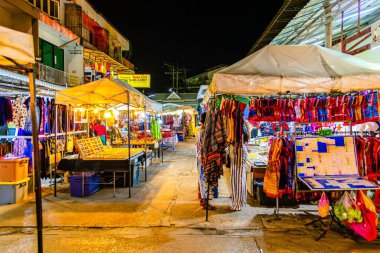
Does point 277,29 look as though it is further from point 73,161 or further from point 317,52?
point 73,161

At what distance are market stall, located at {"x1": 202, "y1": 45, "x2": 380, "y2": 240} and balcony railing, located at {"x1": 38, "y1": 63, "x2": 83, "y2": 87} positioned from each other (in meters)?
14.4

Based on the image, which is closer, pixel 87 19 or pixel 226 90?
pixel 226 90

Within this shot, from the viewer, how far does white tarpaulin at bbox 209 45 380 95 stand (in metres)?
5.45

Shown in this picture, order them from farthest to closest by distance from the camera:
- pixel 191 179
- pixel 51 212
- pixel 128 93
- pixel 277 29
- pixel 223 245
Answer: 1. pixel 277 29
2. pixel 191 179
3. pixel 128 93
4. pixel 51 212
5. pixel 223 245

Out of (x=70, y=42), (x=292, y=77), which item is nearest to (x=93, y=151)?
(x=292, y=77)

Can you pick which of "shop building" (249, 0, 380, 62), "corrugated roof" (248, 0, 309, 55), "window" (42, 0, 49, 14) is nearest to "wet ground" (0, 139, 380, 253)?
"shop building" (249, 0, 380, 62)

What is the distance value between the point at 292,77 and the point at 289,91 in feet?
0.93

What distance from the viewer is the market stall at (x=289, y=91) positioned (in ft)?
17.9

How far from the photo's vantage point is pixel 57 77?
62.4 feet

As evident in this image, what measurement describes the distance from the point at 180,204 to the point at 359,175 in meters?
4.06

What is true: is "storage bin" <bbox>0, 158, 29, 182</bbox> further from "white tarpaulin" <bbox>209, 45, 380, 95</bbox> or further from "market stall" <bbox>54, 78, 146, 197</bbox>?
"white tarpaulin" <bbox>209, 45, 380, 95</bbox>

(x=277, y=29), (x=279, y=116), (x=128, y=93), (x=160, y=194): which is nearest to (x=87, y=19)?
(x=277, y=29)

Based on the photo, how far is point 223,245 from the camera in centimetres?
471

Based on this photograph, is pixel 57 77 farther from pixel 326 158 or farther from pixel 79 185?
pixel 326 158
